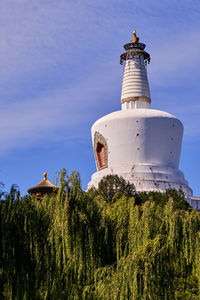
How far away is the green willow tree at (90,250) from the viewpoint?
9.34 meters

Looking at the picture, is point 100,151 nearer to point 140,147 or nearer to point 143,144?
point 140,147

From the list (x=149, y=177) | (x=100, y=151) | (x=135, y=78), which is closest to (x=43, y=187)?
(x=100, y=151)

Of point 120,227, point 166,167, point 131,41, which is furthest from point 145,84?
point 120,227

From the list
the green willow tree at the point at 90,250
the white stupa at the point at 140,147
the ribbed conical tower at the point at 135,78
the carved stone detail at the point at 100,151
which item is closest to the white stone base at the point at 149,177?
the white stupa at the point at 140,147

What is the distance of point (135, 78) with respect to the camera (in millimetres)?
32406

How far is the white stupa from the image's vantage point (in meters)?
28.8

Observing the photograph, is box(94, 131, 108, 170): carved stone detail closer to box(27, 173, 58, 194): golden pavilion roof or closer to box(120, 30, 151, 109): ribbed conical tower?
box(120, 30, 151, 109): ribbed conical tower

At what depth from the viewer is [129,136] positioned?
3009 cm

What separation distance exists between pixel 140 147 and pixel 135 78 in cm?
464

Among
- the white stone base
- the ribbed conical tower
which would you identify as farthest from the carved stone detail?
the ribbed conical tower

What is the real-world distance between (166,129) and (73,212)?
2050cm

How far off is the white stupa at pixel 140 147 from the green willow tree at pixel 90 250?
17183mm

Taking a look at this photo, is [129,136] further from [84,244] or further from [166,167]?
[84,244]

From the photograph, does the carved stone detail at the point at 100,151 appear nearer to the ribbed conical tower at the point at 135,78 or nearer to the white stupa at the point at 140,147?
the white stupa at the point at 140,147
